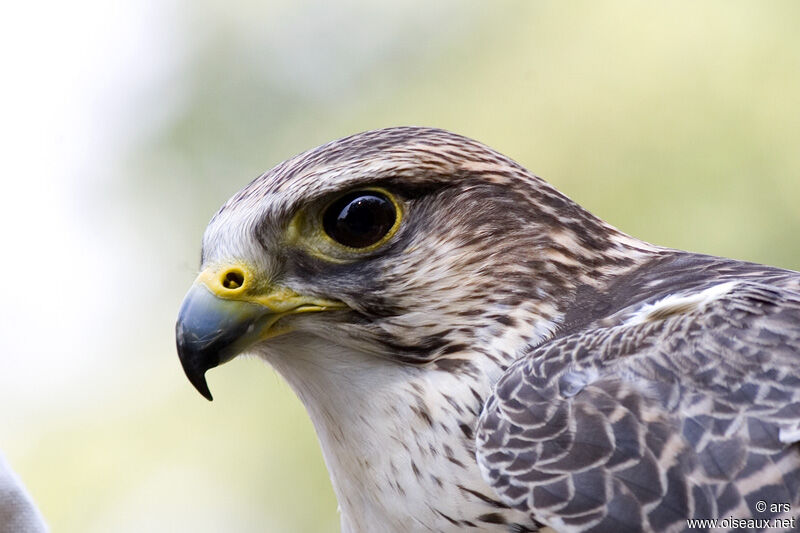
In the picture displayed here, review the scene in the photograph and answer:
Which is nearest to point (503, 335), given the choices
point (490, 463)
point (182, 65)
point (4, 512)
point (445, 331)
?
point (445, 331)

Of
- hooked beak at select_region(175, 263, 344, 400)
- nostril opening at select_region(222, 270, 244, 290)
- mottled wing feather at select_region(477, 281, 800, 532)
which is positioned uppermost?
nostril opening at select_region(222, 270, 244, 290)

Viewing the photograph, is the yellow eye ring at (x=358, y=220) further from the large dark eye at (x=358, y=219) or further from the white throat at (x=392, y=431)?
the white throat at (x=392, y=431)

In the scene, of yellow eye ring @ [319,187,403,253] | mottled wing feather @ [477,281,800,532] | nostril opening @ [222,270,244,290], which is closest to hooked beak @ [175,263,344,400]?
nostril opening @ [222,270,244,290]

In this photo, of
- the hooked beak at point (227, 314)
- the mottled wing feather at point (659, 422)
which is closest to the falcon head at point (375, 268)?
the hooked beak at point (227, 314)

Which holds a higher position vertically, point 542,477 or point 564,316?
point 564,316

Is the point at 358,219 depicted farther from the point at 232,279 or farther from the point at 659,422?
the point at 659,422

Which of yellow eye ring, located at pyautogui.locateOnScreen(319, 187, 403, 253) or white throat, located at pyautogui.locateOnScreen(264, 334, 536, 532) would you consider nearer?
white throat, located at pyautogui.locateOnScreen(264, 334, 536, 532)

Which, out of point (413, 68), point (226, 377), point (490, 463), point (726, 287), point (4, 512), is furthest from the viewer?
point (413, 68)

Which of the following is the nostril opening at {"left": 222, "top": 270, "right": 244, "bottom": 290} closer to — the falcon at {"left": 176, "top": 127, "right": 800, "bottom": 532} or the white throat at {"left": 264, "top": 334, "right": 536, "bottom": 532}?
the falcon at {"left": 176, "top": 127, "right": 800, "bottom": 532}

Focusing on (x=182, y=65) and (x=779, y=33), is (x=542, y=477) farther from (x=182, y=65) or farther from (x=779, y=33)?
(x=182, y=65)
